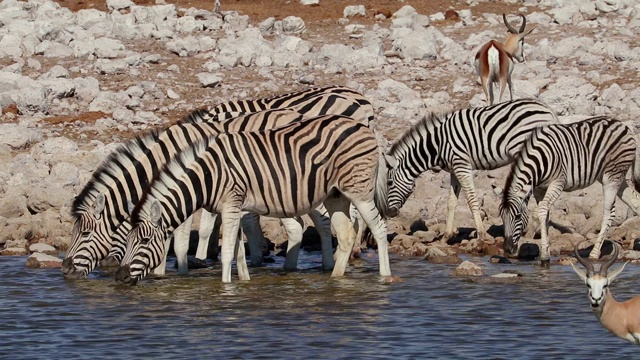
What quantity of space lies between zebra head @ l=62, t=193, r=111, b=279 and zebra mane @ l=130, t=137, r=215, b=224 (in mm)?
724

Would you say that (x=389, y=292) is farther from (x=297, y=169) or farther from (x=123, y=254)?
(x=123, y=254)

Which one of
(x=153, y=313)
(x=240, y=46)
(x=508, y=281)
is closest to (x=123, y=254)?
(x=153, y=313)

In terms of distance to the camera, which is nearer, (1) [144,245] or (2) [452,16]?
(1) [144,245]

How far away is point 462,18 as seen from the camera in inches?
1139

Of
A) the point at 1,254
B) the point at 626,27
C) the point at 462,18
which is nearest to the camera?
the point at 1,254

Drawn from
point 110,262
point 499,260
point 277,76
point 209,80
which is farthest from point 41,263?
point 277,76

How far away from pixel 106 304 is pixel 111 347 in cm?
160

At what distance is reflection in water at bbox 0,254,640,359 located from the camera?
9.50 meters

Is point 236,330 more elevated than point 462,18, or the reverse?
point 462,18

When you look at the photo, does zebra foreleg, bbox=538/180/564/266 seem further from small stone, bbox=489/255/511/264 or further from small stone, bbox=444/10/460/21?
small stone, bbox=444/10/460/21

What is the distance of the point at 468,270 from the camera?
12516 millimetres

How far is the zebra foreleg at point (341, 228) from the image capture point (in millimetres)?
12414

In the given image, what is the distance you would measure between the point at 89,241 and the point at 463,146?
444cm

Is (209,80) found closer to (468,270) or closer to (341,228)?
(341,228)
